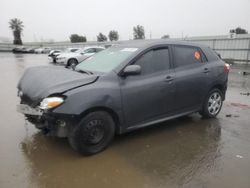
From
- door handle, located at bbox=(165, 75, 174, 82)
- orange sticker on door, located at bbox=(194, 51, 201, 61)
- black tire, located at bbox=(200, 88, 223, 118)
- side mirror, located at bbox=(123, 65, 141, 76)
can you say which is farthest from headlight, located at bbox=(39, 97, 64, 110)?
black tire, located at bbox=(200, 88, 223, 118)

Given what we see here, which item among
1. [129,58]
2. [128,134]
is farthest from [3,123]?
[129,58]

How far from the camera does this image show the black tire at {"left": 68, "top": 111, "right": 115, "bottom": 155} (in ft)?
11.8

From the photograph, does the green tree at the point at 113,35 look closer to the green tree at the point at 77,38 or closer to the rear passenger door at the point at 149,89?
the green tree at the point at 77,38

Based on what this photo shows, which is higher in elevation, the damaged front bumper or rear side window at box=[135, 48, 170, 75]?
rear side window at box=[135, 48, 170, 75]

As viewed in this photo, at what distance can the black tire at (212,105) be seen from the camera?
5.35 metres

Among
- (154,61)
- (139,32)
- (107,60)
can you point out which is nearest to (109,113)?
(107,60)

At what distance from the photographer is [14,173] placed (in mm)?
3277

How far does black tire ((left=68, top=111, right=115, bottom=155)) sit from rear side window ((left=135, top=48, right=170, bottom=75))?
1128mm

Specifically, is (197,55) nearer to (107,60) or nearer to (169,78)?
(169,78)

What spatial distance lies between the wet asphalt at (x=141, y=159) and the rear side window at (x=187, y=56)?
4.40 feet

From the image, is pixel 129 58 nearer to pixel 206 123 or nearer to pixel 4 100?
pixel 206 123

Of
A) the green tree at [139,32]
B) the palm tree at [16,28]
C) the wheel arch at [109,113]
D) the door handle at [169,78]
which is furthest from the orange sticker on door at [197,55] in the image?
the palm tree at [16,28]

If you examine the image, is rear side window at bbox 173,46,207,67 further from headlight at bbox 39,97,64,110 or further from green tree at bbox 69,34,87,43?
green tree at bbox 69,34,87,43

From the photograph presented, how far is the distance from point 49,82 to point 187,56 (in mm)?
2827
